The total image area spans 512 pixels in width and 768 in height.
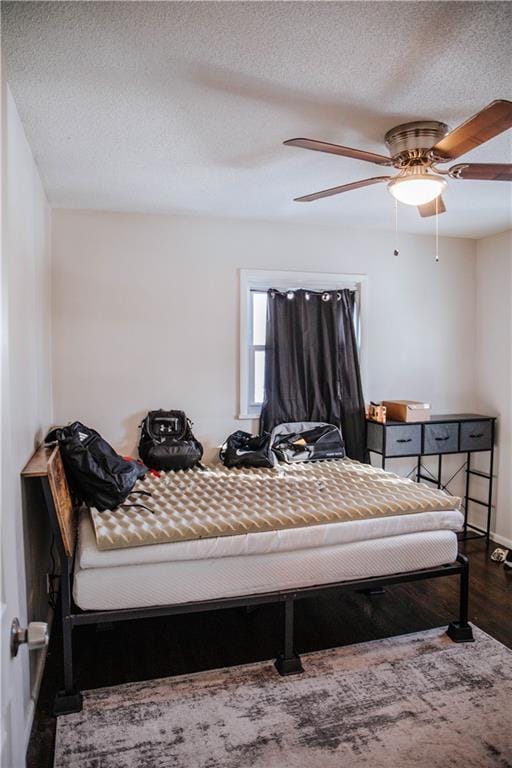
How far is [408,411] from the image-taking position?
394cm

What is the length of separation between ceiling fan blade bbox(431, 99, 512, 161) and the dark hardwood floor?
239 cm

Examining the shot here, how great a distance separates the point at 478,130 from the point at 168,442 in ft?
8.54

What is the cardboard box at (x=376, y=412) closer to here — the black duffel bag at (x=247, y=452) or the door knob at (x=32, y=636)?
the black duffel bag at (x=247, y=452)

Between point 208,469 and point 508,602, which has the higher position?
point 208,469

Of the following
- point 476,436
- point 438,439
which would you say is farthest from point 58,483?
point 476,436

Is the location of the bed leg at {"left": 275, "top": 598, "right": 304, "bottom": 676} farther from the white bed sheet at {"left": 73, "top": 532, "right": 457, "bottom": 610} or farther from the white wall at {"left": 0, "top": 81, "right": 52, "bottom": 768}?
the white wall at {"left": 0, "top": 81, "right": 52, "bottom": 768}

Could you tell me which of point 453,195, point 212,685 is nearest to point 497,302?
point 453,195

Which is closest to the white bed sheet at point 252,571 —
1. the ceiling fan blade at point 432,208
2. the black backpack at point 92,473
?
the black backpack at point 92,473

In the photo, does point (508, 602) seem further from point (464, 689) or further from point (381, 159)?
point (381, 159)

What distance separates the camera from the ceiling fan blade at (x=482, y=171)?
215 centimetres

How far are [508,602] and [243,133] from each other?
3077mm

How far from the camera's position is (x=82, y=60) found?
1.78 metres

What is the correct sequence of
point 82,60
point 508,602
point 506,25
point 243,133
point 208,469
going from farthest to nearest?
point 208,469
point 508,602
point 243,133
point 82,60
point 506,25

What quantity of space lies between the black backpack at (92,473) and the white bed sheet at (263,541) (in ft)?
0.37
